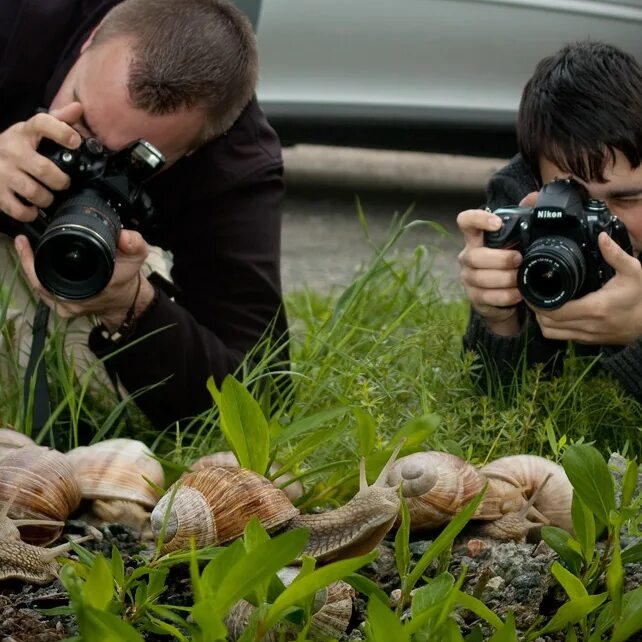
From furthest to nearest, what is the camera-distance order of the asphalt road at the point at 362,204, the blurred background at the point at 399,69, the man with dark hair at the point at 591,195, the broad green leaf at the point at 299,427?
the blurred background at the point at 399,69, the asphalt road at the point at 362,204, the man with dark hair at the point at 591,195, the broad green leaf at the point at 299,427

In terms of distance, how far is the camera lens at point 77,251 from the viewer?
2.44 meters

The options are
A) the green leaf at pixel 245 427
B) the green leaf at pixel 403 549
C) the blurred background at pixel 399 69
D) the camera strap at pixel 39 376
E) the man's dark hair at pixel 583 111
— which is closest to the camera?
the green leaf at pixel 403 549

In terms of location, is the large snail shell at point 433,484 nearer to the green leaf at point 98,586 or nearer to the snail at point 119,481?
the snail at point 119,481

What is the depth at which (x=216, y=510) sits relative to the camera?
5.09ft

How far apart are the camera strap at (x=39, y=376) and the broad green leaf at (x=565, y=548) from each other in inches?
41.5

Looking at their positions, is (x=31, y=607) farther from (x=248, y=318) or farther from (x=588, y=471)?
(x=248, y=318)

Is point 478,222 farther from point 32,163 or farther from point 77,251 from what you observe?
point 32,163

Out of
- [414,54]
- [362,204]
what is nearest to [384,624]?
[414,54]

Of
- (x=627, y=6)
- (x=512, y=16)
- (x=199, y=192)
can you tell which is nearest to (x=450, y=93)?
(x=512, y=16)

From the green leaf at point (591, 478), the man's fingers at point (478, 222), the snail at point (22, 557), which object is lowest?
the man's fingers at point (478, 222)

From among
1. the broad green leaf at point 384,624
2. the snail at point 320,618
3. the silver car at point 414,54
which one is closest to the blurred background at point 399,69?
the silver car at point 414,54

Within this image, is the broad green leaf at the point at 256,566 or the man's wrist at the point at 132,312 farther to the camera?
the man's wrist at the point at 132,312

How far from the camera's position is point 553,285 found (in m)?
2.52

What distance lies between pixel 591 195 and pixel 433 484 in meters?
1.18
